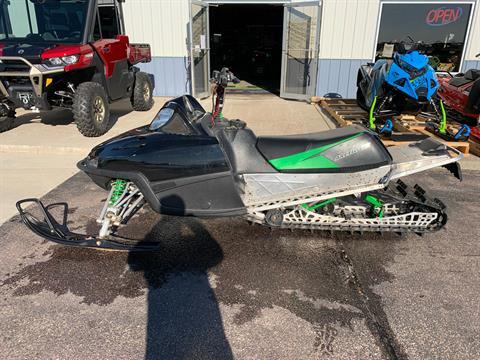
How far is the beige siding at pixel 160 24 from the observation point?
892 centimetres

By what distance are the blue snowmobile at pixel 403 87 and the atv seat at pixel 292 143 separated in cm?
285

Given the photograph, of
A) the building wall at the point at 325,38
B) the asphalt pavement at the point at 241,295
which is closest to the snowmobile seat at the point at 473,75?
the building wall at the point at 325,38

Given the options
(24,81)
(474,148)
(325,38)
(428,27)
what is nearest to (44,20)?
(24,81)

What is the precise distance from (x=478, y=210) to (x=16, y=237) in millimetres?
4231

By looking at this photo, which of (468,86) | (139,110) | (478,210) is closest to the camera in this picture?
(478,210)

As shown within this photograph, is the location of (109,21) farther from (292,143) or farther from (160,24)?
(292,143)

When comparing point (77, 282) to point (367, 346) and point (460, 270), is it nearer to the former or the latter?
point (367, 346)

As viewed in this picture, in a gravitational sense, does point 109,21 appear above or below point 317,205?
above

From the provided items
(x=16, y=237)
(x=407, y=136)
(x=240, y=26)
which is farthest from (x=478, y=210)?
(x=240, y=26)

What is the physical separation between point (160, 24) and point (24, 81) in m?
4.52

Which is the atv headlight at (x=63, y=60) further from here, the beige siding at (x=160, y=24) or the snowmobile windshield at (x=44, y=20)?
the beige siding at (x=160, y=24)

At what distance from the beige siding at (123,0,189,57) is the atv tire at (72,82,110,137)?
12.6ft

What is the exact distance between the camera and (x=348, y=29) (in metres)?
8.73

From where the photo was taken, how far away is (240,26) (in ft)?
59.7
